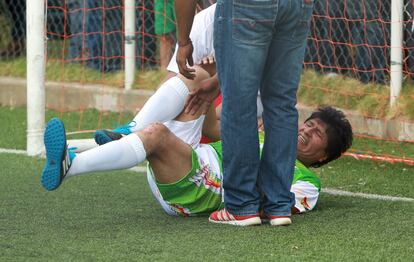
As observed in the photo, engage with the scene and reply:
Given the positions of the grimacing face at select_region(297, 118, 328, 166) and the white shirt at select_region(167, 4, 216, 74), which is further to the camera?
the white shirt at select_region(167, 4, 216, 74)

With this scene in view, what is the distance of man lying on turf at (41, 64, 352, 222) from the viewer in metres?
4.79

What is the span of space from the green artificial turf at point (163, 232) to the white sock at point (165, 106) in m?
0.43

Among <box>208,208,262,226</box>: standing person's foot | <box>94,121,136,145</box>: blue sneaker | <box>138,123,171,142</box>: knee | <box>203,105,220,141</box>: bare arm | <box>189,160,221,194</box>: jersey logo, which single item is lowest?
<box>208,208,262,226</box>: standing person's foot

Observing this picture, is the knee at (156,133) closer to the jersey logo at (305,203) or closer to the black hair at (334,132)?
the jersey logo at (305,203)

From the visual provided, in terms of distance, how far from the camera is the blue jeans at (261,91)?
4.69 metres

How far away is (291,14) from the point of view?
187 inches

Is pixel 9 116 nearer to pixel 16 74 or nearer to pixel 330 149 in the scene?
pixel 16 74

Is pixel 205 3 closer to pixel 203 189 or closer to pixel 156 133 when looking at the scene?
pixel 203 189

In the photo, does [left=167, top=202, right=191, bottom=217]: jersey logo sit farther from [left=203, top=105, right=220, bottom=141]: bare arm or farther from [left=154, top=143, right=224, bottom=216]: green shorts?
[left=203, top=105, right=220, bottom=141]: bare arm

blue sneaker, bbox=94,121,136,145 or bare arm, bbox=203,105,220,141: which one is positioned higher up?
blue sneaker, bbox=94,121,136,145

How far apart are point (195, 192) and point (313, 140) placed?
0.70 metres

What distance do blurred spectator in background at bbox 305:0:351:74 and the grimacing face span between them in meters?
2.74

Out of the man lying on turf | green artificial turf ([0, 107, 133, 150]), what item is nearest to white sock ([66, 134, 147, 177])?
the man lying on turf

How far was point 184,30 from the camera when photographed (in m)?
4.79
